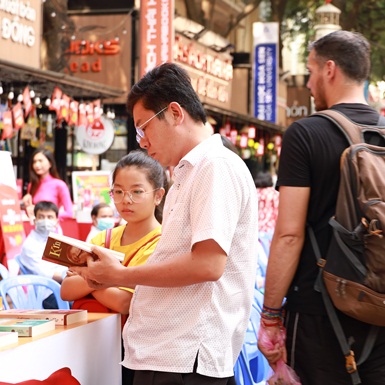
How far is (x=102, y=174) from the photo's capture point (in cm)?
1310

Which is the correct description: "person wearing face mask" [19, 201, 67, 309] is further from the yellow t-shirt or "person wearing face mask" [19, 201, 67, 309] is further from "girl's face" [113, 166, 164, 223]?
"girl's face" [113, 166, 164, 223]

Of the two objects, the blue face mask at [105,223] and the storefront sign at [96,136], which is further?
the storefront sign at [96,136]

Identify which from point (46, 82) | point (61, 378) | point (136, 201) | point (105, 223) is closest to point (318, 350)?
point (61, 378)

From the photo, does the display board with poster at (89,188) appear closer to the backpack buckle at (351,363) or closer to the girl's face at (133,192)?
the girl's face at (133,192)

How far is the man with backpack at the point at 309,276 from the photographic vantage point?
297cm

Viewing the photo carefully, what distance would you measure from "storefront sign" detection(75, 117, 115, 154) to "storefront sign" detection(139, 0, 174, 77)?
2.93 metres

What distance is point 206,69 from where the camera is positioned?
794 inches

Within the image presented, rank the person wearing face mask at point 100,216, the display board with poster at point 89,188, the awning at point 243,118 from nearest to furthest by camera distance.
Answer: the person wearing face mask at point 100,216, the display board with poster at point 89,188, the awning at point 243,118

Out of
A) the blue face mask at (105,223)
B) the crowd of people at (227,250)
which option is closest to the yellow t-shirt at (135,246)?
the crowd of people at (227,250)

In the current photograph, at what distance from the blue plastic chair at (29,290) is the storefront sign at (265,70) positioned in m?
15.8

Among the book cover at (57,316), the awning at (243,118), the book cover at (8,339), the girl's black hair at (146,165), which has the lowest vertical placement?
the book cover at (57,316)

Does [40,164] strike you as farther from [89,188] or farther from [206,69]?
[206,69]

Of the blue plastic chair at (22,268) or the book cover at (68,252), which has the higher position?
the book cover at (68,252)

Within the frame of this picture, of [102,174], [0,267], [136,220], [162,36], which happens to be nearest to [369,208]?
[136,220]
